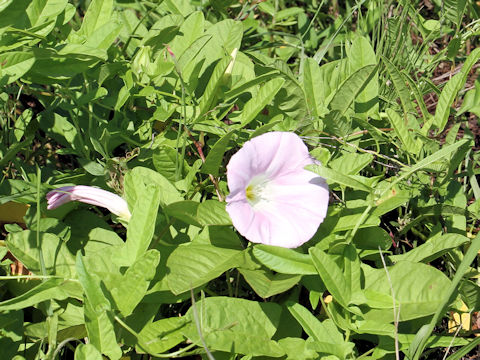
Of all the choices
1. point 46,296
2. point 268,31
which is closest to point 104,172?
point 46,296

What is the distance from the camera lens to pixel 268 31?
98.8 inches

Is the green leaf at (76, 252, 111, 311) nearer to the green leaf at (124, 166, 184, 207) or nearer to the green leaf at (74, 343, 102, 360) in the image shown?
the green leaf at (74, 343, 102, 360)

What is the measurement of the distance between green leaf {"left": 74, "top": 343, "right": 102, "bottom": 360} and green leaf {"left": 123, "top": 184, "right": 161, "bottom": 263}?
0.76ft

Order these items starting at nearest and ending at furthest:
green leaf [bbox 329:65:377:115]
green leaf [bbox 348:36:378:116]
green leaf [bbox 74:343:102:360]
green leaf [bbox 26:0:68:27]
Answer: green leaf [bbox 74:343:102:360] → green leaf [bbox 26:0:68:27] → green leaf [bbox 329:65:377:115] → green leaf [bbox 348:36:378:116]

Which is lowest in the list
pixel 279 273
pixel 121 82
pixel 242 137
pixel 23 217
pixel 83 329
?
pixel 83 329

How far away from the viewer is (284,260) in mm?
1416

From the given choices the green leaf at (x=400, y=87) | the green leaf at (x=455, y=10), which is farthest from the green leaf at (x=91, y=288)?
the green leaf at (x=455, y=10)

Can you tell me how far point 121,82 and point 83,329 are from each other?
0.81 meters

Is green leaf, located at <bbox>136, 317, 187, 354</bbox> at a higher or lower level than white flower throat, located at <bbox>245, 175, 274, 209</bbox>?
lower

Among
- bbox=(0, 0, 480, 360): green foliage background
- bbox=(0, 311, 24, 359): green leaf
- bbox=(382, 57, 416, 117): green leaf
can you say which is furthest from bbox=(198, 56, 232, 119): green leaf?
bbox=(0, 311, 24, 359): green leaf

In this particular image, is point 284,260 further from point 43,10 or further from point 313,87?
point 43,10

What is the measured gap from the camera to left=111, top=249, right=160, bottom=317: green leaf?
4.31ft

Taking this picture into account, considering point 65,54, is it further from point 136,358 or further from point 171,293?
point 136,358

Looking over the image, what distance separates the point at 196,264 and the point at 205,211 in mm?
132
